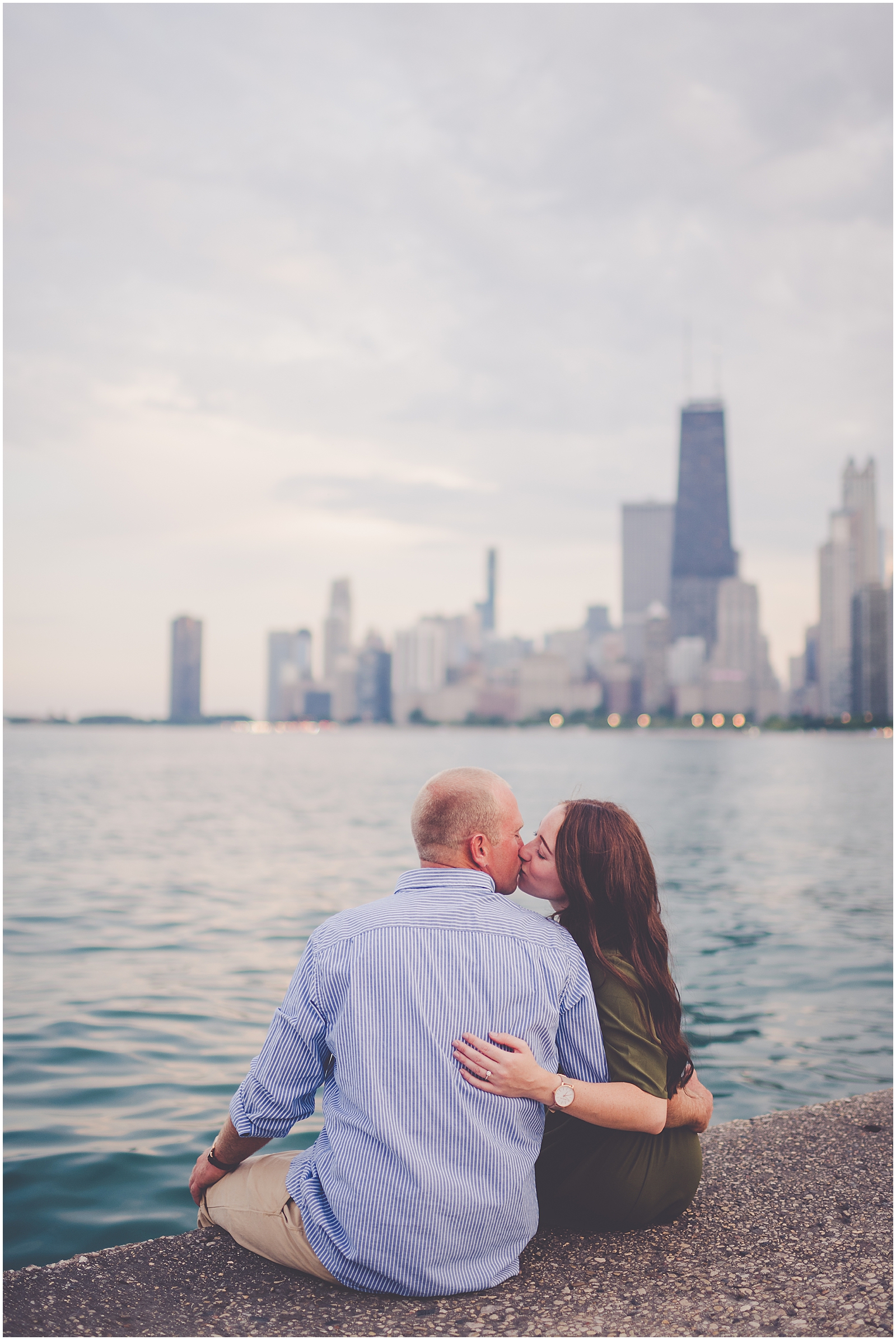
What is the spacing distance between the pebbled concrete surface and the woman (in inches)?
7.8

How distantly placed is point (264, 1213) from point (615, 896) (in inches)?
54.1

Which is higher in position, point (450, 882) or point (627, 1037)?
point (450, 882)

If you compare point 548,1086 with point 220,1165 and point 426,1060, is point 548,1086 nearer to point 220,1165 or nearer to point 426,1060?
point 426,1060

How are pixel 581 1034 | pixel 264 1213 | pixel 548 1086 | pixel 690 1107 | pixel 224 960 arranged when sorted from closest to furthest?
pixel 548 1086 < pixel 581 1034 < pixel 264 1213 < pixel 690 1107 < pixel 224 960

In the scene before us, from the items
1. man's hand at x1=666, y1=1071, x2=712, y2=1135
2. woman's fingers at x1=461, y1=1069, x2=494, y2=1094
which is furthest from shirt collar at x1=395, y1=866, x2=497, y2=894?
man's hand at x1=666, y1=1071, x2=712, y2=1135

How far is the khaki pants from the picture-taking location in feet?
9.55

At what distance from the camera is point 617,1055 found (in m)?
2.95

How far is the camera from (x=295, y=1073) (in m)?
2.78

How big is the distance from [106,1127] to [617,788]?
43.4 meters

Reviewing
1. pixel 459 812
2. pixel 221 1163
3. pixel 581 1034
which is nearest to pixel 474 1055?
pixel 581 1034

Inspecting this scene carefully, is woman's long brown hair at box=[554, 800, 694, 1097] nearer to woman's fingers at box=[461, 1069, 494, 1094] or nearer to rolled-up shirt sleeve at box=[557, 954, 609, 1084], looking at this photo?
rolled-up shirt sleeve at box=[557, 954, 609, 1084]

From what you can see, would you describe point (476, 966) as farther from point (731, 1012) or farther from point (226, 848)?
point (226, 848)

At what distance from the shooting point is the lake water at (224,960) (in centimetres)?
633

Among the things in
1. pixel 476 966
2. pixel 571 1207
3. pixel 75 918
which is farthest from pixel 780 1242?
pixel 75 918
